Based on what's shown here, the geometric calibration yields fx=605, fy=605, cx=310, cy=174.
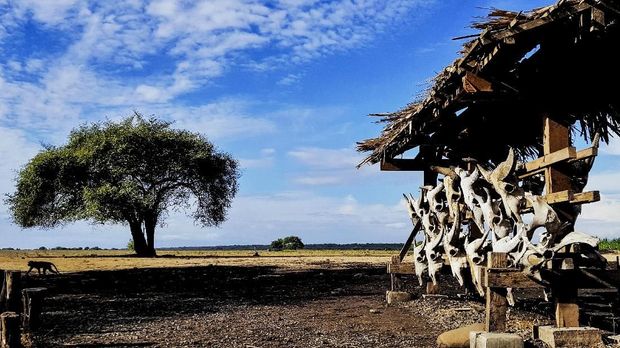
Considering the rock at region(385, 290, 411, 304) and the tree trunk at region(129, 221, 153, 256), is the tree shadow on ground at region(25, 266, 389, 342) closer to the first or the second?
the rock at region(385, 290, 411, 304)

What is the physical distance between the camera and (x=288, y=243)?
279 ft

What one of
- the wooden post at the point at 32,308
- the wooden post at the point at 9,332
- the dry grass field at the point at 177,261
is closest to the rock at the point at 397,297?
the wooden post at the point at 32,308

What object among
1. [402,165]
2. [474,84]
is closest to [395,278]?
[402,165]

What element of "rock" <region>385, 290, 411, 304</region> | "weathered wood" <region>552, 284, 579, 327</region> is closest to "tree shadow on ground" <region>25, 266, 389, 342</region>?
"rock" <region>385, 290, 411, 304</region>

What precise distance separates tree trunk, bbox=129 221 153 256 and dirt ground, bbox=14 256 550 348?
2490cm

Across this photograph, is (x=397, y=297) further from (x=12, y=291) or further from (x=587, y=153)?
(x=12, y=291)

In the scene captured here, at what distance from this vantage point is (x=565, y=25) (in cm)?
694

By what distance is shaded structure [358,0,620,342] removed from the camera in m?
7.30

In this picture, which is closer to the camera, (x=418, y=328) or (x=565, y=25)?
(x=565, y=25)

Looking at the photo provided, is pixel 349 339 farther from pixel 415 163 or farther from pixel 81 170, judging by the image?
pixel 81 170

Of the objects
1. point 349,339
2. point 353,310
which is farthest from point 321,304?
point 349,339

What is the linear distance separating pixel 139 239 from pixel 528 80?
4239 cm

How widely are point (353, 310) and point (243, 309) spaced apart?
2.68 m

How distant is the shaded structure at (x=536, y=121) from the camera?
7.30 metres
